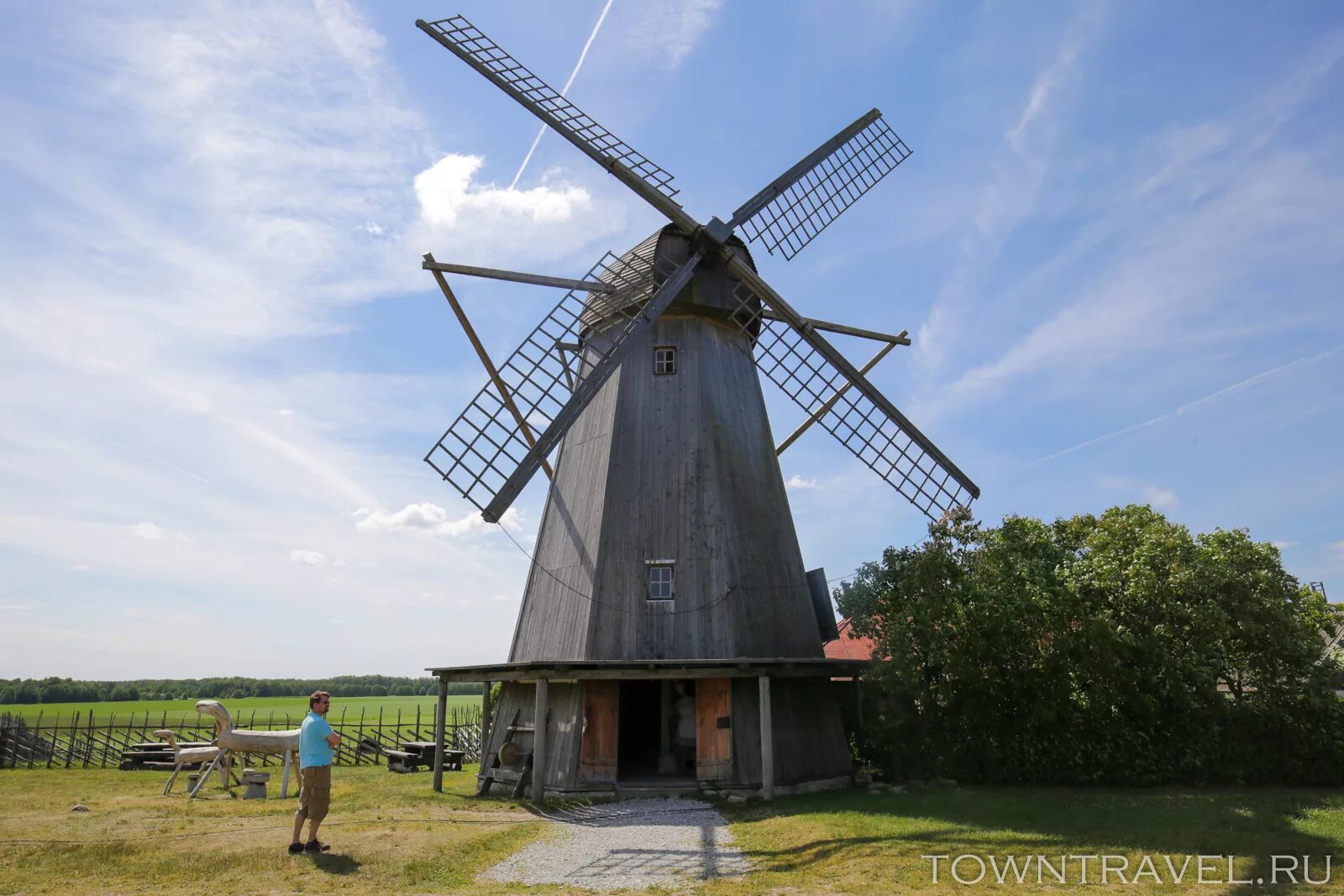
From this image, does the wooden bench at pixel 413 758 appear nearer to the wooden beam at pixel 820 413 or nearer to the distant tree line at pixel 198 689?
the wooden beam at pixel 820 413

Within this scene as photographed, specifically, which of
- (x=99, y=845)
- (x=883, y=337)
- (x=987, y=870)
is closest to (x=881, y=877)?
(x=987, y=870)

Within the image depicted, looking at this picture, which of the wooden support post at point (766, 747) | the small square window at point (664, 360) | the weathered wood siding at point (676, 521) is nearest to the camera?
the wooden support post at point (766, 747)

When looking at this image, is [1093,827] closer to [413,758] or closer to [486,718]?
[486,718]

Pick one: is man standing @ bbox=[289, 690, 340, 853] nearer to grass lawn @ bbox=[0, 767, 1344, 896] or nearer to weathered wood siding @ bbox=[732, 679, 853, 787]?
grass lawn @ bbox=[0, 767, 1344, 896]

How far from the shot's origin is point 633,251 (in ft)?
57.5

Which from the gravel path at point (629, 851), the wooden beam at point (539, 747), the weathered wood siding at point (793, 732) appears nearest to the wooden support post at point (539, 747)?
the wooden beam at point (539, 747)

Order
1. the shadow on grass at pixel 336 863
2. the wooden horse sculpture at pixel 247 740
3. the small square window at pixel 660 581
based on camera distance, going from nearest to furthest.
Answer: the shadow on grass at pixel 336 863 < the wooden horse sculpture at pixel 247 740 < the small square window at pixel 660 581

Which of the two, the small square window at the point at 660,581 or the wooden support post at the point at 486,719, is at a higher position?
the small square window at the point at 660,581

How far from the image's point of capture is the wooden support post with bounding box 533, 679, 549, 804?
13.3 m

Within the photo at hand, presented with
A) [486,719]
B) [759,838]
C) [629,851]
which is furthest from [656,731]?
[629,851]

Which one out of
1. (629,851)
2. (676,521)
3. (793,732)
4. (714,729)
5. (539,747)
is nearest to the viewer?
(629,851)

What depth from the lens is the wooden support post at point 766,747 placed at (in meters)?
13.0

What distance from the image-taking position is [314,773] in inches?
339

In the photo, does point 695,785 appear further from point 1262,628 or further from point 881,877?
point 1262,628
